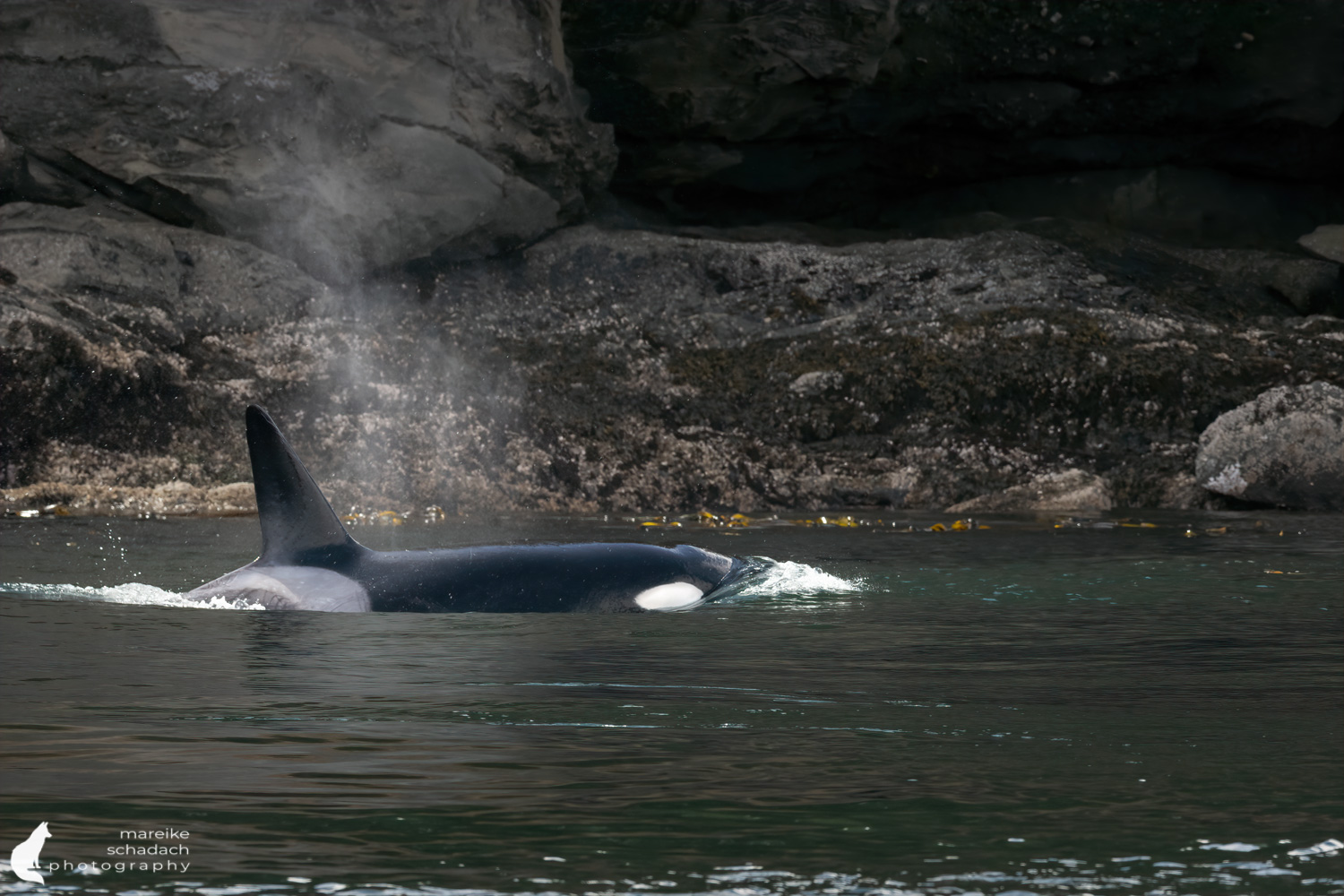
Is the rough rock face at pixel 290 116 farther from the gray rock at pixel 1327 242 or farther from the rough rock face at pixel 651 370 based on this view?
the gray rock at pixel 1327 242

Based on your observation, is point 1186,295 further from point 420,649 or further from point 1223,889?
point 1223,889

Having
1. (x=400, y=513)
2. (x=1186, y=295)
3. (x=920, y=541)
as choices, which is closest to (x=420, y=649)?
(x=920, y=541)

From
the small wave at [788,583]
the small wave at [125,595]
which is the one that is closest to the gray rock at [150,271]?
the small wave at [125,595]

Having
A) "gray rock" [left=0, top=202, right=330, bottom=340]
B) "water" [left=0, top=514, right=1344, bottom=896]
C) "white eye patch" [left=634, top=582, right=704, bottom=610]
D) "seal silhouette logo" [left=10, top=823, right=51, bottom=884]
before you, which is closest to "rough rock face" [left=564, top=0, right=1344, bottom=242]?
"gray rock" [left=0, top=202, right=330, bottom=340]

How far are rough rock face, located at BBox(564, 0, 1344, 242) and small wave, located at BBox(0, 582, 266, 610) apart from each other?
12195 millimetres

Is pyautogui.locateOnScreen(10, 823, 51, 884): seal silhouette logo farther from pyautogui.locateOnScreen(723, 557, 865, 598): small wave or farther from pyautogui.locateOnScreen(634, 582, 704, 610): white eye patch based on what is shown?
pyautogui.locateOnScreen(723, 557, 865, 598): small wave

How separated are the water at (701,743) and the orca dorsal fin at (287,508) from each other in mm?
535

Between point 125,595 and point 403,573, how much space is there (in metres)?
1.53

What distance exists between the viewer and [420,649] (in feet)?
21.8

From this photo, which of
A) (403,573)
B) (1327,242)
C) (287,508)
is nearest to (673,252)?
(1327,242)

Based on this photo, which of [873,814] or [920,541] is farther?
[920,541]

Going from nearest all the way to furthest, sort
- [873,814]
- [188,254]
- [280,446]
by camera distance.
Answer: [873,814] < [280,446] < [188,254]

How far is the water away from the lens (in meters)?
3.46

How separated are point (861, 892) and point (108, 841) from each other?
1.59 m
